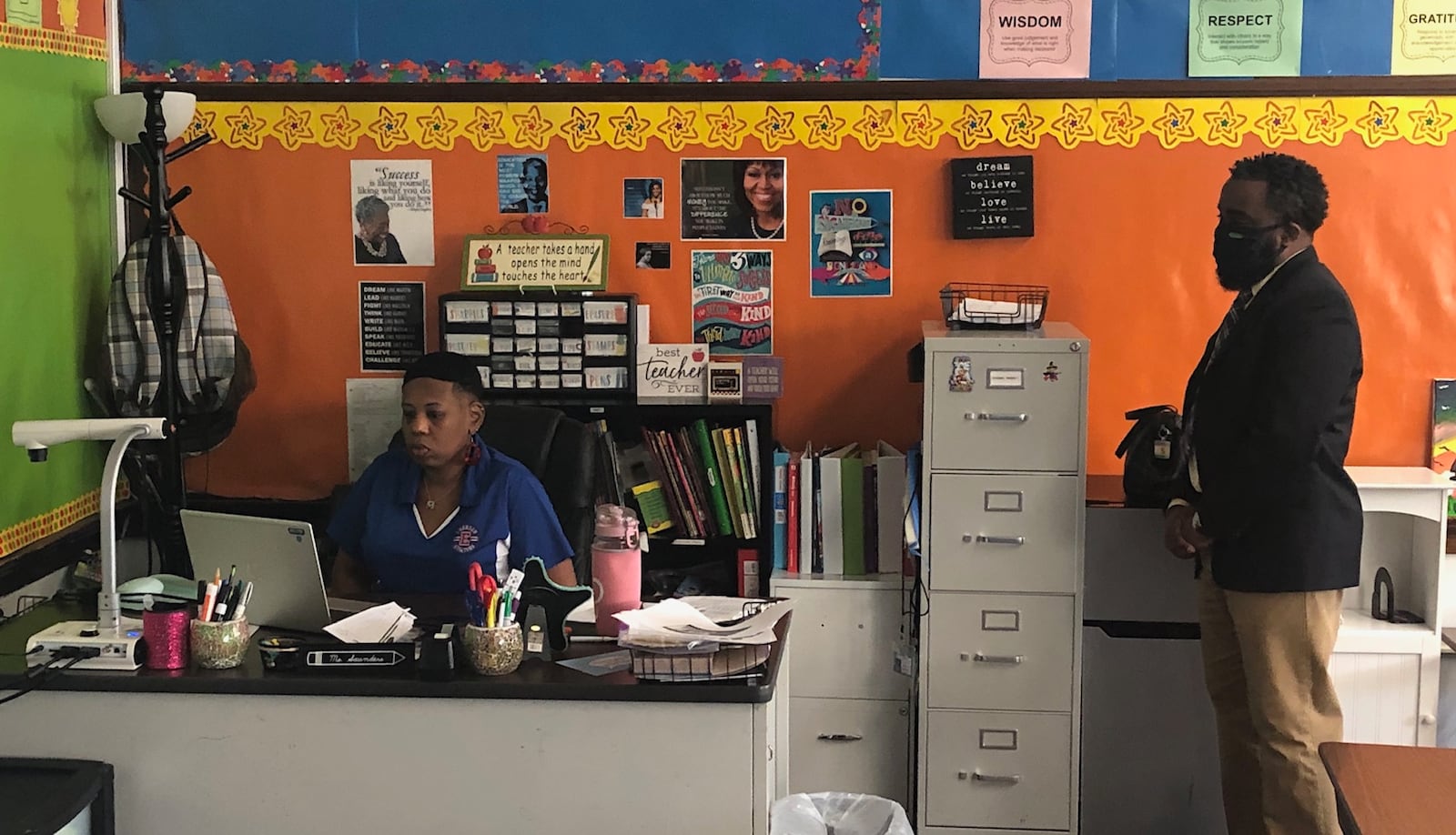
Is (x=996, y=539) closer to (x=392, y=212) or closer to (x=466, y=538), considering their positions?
(x=466, y=538)

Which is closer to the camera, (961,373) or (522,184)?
(961,373)

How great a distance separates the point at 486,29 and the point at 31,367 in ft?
4.69

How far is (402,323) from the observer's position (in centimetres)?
399

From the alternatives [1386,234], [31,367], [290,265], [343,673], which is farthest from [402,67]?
[1386,234]

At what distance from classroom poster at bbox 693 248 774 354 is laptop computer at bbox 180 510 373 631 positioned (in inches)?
64.6

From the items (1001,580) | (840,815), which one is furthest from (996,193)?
(840,815)

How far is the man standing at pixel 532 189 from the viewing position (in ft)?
12.9

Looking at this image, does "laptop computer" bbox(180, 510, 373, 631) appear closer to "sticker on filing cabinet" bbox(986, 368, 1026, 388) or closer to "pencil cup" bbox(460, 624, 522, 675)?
"pencil cup" bbox(460, 624, 522, 675)

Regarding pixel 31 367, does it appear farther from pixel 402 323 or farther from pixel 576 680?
pixel 576 680

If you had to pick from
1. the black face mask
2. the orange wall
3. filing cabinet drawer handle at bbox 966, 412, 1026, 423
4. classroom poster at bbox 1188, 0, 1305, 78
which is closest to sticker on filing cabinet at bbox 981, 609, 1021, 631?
filing cabinet drawer handle at bbox 966, 412, 1026, 423

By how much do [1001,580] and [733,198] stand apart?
1230mm

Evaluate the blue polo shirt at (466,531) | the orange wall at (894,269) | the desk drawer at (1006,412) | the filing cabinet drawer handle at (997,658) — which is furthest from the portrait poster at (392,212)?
the filing cabinet drawer handle at (997,658)

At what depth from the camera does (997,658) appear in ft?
11.5

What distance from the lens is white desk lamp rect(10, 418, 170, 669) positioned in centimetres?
229
